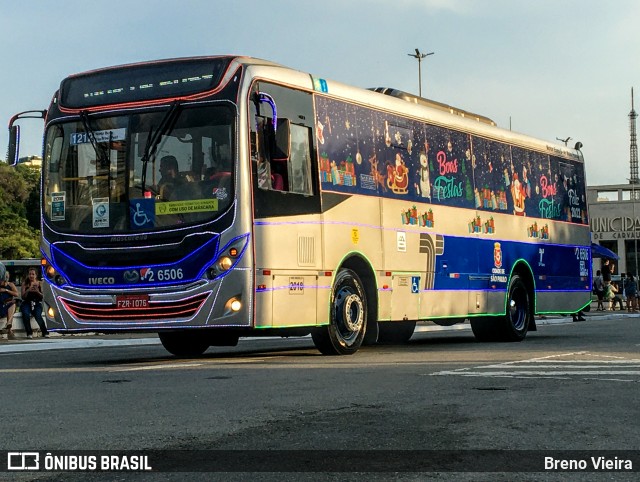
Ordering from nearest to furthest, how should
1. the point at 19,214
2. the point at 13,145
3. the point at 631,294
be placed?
the point at 13,145
the point at 631,294
the point at 19,214

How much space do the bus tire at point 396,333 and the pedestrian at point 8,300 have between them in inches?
319

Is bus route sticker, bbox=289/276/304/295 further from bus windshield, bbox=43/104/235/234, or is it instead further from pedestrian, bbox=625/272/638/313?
pedestrian, bbox=625/272/638/313

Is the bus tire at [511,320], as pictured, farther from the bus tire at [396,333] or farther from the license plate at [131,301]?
the license plate at [131,301]

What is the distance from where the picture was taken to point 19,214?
87188 mm

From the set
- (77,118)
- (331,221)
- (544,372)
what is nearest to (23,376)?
(77,118)

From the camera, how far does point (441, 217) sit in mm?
18219

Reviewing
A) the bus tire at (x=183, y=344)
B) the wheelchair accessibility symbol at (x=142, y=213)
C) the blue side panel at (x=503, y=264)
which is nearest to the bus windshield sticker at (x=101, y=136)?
the wheelchair accessibility symbol at (x=142, y=213)

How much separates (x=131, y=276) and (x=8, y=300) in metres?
11.1

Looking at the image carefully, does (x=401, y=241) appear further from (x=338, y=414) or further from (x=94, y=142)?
(x=338, y=414)

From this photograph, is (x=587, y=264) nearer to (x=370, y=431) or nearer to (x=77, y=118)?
(x=77, y=118)

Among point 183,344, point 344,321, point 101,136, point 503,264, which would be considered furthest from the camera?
point 503,264

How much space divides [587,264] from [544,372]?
38.9 feet

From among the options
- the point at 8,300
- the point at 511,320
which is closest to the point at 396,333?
the point at 511,320

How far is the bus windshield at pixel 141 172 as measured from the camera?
13602 millimetres
